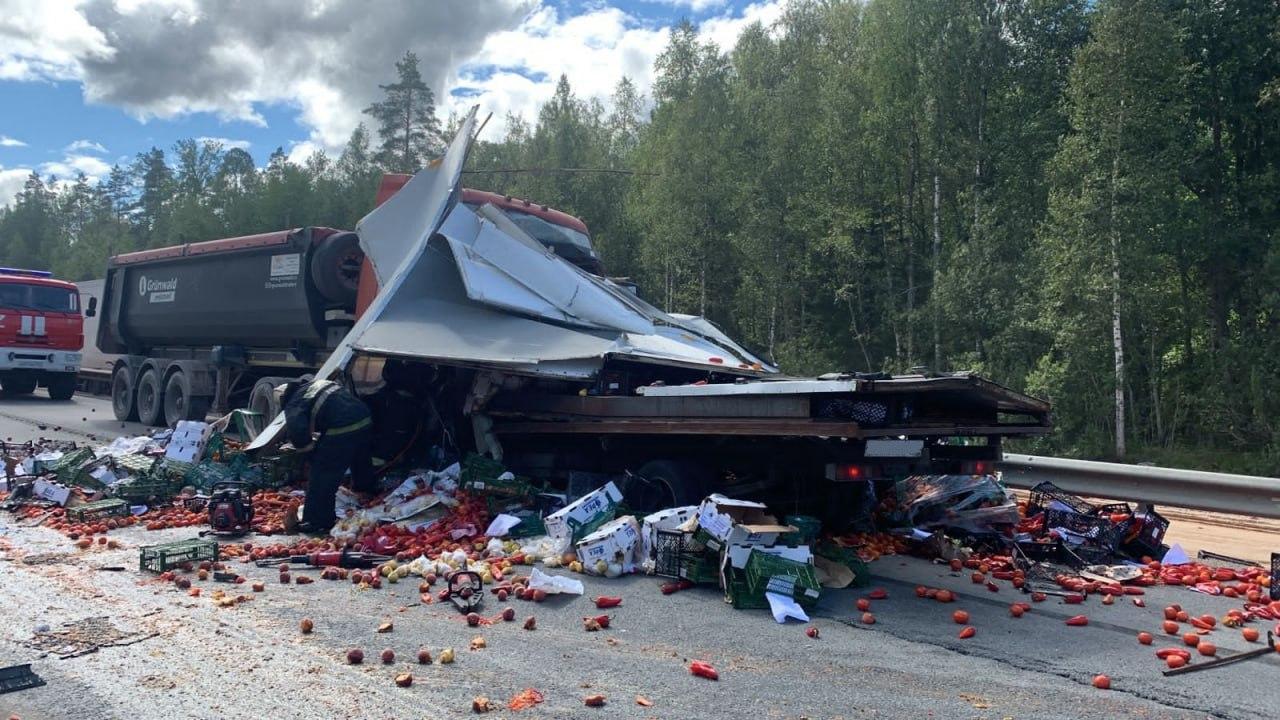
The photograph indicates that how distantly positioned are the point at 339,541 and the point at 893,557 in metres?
4.28

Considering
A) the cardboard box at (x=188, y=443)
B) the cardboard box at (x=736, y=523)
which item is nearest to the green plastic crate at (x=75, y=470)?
the cardboard box at (x=188, y=443)

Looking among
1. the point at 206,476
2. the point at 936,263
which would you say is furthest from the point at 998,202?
the point at 206,476

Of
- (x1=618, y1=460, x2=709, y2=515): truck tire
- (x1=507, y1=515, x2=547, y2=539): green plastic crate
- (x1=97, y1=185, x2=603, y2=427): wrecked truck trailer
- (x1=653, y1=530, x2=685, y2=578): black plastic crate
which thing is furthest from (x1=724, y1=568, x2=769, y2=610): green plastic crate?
(x1=97, y1=185, x2=603, y2=427): wrecked truck trailer

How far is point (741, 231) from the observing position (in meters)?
27.4

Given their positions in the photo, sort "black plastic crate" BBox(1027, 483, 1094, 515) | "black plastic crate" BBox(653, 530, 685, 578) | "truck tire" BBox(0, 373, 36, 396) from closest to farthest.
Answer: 1. "black plastic crate" BBox(653, 530, 685, 578)
2. "black plastic crate" BBox(1027, 483, 1094, 515)
3. "truck tire" BBox(0, 373, 36, 396)

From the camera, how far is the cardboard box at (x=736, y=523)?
214 inches

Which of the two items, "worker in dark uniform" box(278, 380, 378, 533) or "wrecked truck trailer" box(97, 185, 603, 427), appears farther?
"wrecked truck trailer" box(97, 185, 603, 427)

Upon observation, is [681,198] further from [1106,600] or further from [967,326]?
[1106,600]

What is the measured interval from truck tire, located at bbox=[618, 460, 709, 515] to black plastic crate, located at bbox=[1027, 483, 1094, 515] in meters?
2.81

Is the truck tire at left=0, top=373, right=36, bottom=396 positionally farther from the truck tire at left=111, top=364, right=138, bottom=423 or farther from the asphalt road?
the asphalt road

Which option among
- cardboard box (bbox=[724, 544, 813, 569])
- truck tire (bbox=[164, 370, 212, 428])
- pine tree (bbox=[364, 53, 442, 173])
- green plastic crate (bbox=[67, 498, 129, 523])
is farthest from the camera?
pine tree (bbox=[364, 53, 442, 173])

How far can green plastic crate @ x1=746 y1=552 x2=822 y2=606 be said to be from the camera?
5258 mm

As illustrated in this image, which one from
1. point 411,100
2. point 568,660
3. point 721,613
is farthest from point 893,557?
point 411,100

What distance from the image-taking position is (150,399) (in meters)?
16.2
